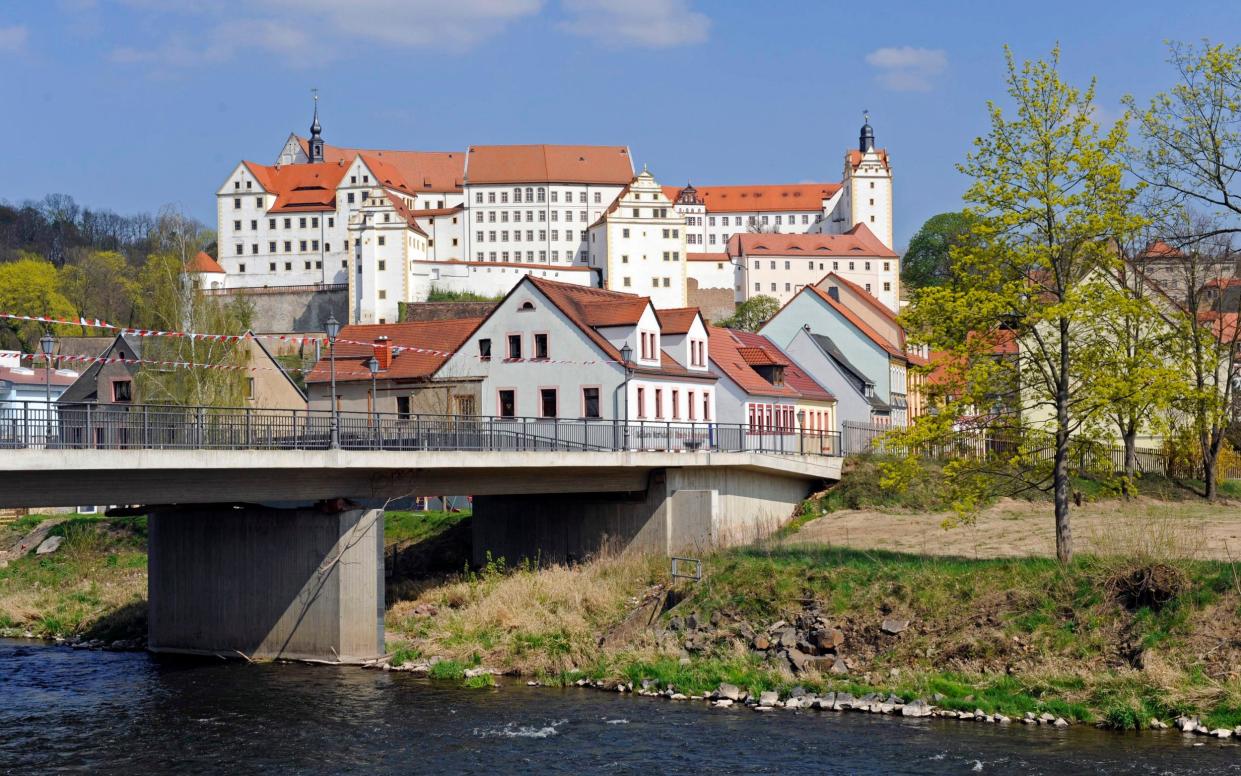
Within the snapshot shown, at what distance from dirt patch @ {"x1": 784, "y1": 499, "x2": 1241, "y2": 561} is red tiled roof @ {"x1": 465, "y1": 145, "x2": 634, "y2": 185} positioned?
121699mm

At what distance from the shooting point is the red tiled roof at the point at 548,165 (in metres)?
165

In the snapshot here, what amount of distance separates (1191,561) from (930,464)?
24008mm

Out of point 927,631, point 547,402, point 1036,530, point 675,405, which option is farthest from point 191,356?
point 927,631

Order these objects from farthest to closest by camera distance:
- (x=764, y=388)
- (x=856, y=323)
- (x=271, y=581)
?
1. (x=856, y=323)
2. (x=764, y=388)
3. (x=271, y=581)

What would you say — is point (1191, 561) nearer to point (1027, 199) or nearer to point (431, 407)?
point (1027, 199)

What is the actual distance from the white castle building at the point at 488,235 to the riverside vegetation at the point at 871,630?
109417 mm

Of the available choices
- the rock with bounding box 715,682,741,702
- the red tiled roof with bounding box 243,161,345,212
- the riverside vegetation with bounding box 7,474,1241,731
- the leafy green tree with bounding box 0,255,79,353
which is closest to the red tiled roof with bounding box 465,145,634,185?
the red tiled roof with bounding box 243,161,345,212

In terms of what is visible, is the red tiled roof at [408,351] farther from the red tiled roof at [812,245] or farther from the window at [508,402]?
the red tiled roof at [812,245]

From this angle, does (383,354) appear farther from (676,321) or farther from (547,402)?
(676,321)

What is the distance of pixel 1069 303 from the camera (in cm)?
2989

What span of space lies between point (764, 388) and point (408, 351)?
13.8 m

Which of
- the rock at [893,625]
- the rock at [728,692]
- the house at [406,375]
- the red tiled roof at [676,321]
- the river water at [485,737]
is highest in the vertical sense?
the red tiled roof at [676,321]

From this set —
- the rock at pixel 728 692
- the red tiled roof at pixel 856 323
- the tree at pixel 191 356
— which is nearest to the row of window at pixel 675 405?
the red tiled roof at pixel 856 323

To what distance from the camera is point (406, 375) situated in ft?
181
